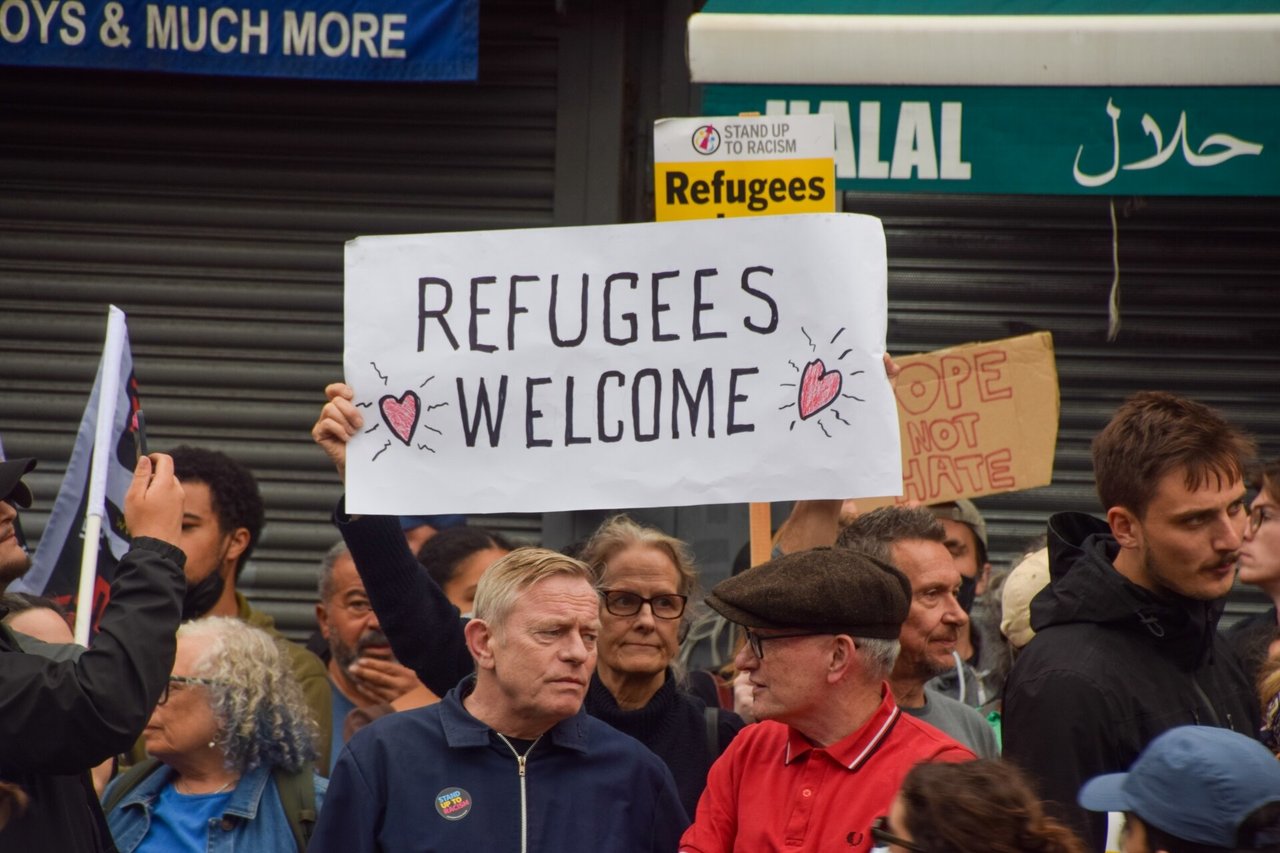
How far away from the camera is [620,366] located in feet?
13.8

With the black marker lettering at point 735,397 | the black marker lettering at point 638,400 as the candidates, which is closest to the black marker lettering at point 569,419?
the black marker lettering at point 638,400

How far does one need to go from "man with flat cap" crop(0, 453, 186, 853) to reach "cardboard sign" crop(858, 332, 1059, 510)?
9.36ft

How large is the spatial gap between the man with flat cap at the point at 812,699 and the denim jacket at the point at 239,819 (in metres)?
1.30

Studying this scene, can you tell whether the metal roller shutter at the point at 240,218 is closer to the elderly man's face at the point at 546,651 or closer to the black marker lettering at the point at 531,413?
the black marker lettering at the point at 531,413

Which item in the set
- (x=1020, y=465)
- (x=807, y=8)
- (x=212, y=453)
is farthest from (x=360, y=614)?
(x=807, y=8)

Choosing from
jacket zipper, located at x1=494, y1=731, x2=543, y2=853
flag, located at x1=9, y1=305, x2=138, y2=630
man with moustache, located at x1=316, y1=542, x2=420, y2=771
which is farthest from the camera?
man with moustache, located at x1=316, y1=542, x2=420, y2=771

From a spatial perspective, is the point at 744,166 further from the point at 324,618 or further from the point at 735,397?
the point at 324,618

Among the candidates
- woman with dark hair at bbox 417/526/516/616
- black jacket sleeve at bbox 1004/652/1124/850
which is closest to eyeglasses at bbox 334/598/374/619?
woman with dark hair at bbox 417/526/516/616

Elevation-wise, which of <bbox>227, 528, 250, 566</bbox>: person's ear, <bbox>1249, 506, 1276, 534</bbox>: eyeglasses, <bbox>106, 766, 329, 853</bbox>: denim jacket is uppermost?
<bbox>1249, 506, 1276, 534</bbox>: eyeglasses

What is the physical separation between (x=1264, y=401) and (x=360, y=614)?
13.6 feet

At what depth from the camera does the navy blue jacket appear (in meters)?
3.56

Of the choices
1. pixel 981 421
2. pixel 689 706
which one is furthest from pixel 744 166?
pixel 689 706

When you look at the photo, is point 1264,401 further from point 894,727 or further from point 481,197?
point 894,727

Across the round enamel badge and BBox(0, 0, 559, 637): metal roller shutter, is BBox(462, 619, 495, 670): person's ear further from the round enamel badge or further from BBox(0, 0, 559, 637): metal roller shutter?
BBox(0, 0, 559, 637): metal roller shutter
